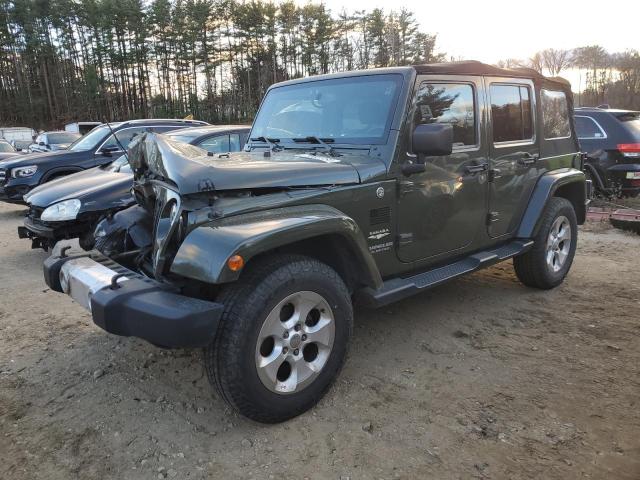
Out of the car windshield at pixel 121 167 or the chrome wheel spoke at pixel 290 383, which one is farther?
the car windshield at pixel 121 167

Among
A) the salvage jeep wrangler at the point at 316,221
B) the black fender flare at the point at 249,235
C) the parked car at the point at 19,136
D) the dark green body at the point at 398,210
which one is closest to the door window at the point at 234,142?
the salvage jeep wrangler at the point at 316,221

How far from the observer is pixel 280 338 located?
264 centimetres

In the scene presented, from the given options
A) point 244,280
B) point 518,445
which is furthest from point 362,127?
point 518,445

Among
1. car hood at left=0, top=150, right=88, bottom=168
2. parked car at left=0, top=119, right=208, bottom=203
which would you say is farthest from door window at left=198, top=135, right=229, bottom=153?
car hood at left=0, top=150, right=88, bottom=168

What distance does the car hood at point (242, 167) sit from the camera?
2627 mm

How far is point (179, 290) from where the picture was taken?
8.50 ft

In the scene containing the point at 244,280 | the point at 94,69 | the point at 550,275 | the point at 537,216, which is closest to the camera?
the point at 244,280

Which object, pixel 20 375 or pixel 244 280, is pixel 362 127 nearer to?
pixel 244 280

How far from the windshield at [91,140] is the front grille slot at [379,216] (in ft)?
24.4

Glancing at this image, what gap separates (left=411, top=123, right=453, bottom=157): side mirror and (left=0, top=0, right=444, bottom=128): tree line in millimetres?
39060

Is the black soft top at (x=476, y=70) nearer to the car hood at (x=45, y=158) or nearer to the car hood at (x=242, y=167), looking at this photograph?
the car hood at (x=242, y=167)

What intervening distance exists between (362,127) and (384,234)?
779mm

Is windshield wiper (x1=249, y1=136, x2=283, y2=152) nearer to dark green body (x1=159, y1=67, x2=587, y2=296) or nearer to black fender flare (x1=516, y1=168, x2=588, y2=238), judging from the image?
dark green body (x1=159, y1=67, x2=587, y2=296)

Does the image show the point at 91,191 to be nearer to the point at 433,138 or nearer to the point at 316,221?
the point at 316,221
